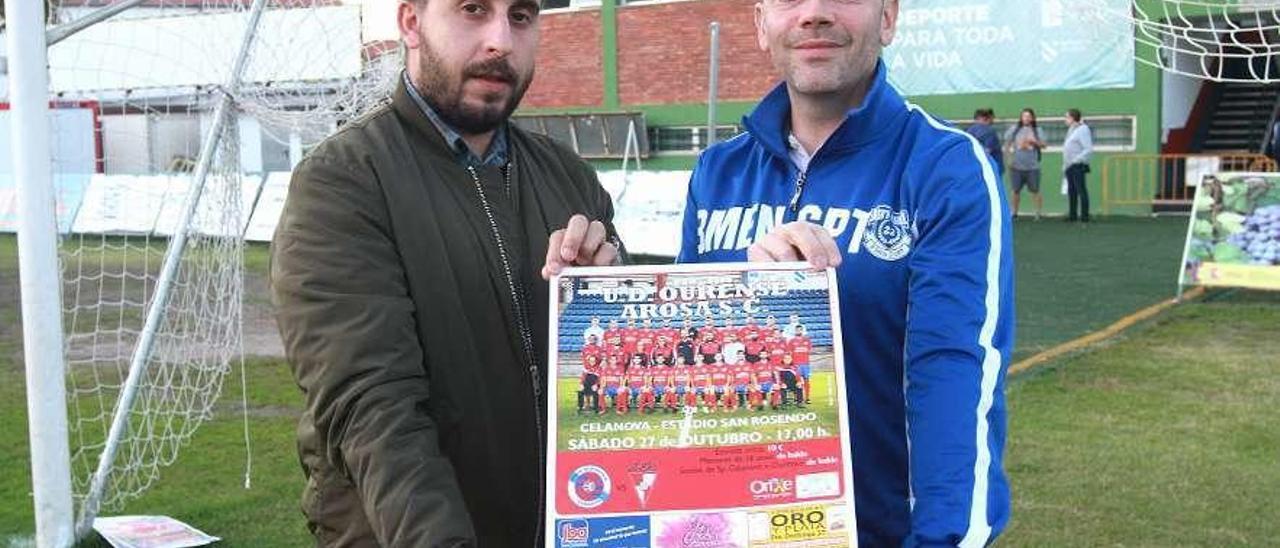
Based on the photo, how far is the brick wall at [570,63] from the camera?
30.8 metres

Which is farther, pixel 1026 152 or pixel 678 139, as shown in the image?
pixel 678 139

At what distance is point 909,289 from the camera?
93.6 inches

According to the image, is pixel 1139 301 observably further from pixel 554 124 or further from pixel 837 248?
pixel 554 124

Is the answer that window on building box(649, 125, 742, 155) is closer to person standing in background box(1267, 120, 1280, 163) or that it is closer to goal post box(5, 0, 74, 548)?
person standing in background box(1267, 120, 1280, 163)

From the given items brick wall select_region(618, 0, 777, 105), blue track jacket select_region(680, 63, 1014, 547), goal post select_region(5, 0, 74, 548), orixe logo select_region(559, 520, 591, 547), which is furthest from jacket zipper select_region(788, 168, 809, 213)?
brick wall select_region(618, 0, 777, 105)

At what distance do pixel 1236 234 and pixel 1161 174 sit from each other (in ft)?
39.2

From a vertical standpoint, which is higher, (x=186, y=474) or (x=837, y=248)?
(x=837, y=248)

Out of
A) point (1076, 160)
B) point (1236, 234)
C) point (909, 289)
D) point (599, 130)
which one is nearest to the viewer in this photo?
point (909, 289)

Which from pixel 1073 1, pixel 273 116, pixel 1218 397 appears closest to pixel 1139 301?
pixel 1073 1

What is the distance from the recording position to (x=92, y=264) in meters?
16.7

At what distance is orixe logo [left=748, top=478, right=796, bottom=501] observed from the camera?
227 cm

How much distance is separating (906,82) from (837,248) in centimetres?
2439

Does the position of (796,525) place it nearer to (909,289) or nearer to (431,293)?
(909,289)

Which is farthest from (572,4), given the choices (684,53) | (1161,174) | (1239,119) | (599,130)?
(1239,119)
